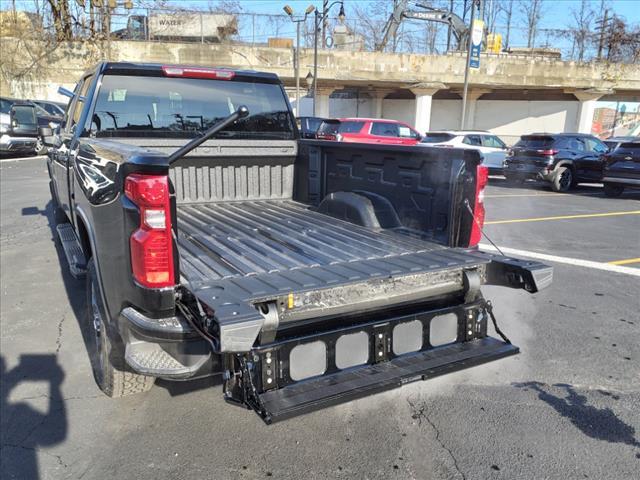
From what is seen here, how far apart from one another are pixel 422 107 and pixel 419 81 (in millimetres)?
1656

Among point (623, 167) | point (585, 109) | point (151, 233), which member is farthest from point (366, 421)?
point (585, 109)

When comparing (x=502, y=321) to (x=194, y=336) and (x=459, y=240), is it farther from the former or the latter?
(x=194, y=336)

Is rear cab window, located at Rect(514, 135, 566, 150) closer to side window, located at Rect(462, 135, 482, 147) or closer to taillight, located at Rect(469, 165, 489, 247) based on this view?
side window, located at Rect(462, 135, 482, 147)

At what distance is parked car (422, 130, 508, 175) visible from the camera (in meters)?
16.3

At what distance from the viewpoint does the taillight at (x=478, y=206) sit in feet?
10.6

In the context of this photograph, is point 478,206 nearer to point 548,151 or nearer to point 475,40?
point 548,151

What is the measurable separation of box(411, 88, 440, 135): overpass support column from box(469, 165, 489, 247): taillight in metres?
25.7

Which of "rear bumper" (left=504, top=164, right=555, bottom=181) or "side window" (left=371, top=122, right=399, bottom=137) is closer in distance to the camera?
"rear bumper" (left=504, top=164, right=555, bottom=181)

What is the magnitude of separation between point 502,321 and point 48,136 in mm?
5171

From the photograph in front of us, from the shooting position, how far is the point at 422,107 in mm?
28391

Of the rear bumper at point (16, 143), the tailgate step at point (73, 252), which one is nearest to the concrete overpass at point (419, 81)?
the rear bumper at point (16, 143)

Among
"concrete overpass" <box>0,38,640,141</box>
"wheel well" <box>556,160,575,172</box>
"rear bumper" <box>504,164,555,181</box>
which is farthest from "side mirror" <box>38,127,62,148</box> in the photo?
"concrete overpass" <box>0,38,640,141</box>

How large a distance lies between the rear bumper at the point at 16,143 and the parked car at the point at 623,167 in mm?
17950

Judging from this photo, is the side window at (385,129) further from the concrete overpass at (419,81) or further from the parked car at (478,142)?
the concrete overpass at (419,81)
